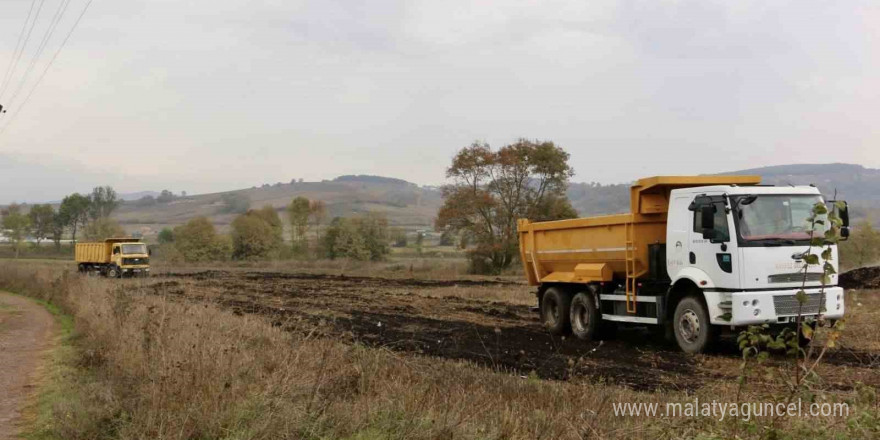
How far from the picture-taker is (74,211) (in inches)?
5335

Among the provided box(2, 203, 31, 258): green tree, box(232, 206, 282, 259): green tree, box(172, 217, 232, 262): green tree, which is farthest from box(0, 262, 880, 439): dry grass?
box(2, 203, 31, 258): green tree

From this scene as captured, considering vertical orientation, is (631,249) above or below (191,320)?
above

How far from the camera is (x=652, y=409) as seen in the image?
7.15 meters

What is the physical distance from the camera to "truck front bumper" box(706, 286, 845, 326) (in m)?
11.6

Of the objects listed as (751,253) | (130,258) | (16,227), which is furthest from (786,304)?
(16,227)

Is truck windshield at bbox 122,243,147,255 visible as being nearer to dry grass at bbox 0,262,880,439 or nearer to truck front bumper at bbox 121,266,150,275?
truck front bumper at bbox 121,266,150,275

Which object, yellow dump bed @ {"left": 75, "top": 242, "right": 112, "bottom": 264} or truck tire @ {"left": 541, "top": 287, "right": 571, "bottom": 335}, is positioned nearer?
truck tire @ {"left": 541, "top": 287, "right": 571, "bottom": 335}

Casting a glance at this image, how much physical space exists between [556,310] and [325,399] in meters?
10.2

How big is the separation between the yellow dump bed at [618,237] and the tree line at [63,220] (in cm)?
8264

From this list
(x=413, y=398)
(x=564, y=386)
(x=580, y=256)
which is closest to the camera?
(x=413, y=398)

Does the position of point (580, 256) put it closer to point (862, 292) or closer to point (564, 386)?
point (564, 386)

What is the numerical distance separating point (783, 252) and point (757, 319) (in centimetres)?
118

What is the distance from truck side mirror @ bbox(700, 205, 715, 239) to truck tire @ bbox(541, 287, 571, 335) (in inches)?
182

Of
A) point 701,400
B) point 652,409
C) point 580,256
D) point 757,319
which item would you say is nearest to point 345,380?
point 652,409
